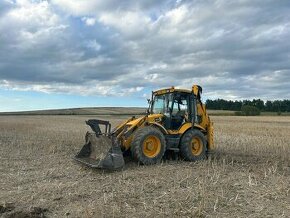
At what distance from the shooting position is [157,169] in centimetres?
1088

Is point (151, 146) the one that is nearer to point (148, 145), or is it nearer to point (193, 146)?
point (148, 145)

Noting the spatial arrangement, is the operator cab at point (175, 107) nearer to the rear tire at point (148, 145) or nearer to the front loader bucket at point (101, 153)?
the rear tire at point (148, 145)

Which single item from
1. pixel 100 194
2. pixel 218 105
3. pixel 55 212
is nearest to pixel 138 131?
pixel 100 194

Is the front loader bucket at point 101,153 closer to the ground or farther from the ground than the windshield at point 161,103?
closer to the ground

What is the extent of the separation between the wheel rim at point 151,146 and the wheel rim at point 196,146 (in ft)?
4.70

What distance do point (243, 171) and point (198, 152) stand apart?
2177 mm

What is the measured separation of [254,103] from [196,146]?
87.1 meters

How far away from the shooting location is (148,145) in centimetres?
1177

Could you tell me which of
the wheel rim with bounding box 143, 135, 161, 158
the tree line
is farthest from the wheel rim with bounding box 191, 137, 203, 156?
the tree line

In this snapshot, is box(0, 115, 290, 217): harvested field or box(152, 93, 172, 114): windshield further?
box(152, 93, 172, 114): windshield

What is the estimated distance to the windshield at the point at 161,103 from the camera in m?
13.1

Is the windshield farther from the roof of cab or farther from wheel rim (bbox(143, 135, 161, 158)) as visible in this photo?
wheel rim (bbox(143, 135, 161, 158))

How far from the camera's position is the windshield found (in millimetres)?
13078

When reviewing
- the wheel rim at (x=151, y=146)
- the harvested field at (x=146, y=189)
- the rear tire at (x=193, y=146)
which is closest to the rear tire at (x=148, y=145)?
the wheel rim at (x=151, y=146)
